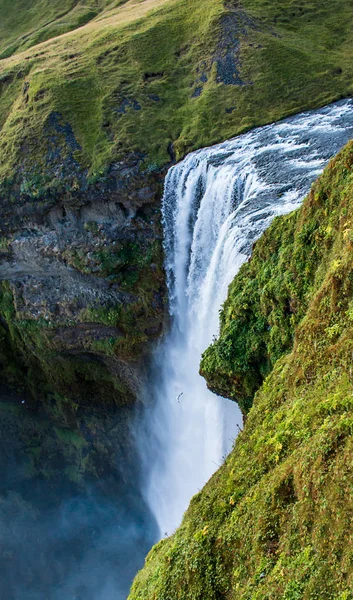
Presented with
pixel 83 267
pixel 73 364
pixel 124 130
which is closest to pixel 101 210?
pixel 83 267

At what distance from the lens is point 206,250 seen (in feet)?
70.6

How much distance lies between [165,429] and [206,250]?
1012cm

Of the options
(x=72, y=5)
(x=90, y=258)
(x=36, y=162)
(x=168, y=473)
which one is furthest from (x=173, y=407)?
(x=72, y=5)

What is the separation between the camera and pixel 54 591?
2684 cm

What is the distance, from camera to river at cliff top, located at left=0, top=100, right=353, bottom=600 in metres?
19.7

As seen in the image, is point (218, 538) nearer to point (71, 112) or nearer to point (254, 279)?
point (254, 279)

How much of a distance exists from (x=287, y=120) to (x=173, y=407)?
15.1 meters

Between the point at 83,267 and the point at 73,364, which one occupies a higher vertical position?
the point at 83,267

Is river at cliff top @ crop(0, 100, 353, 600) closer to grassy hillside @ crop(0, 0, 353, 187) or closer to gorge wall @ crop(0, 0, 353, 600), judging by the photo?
gorge wall @ crop(0, 0, 353, 600)

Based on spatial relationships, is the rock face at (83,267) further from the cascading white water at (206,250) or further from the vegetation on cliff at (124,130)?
the cascading white water at (206,250)

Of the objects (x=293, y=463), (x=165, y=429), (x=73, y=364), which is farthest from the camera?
(x=73, y=364)

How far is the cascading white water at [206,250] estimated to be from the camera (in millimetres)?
18688

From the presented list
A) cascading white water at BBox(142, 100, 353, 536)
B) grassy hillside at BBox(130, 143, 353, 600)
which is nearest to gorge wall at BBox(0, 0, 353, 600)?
cascading white water at BBox(142, 100, 353, 536)

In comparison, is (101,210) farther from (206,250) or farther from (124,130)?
(206,250)
